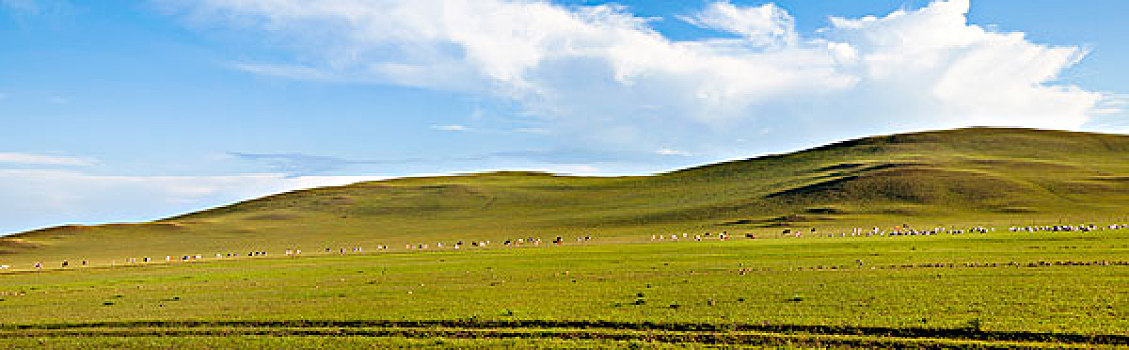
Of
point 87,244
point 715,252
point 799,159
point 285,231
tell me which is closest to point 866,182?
point 799,159

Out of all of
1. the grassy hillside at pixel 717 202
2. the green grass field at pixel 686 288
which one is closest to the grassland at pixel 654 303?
the green grass field at pixel 686 288

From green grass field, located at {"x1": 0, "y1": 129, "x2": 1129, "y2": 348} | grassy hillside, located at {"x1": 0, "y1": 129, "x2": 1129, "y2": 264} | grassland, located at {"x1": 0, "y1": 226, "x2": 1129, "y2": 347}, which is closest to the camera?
grassland, located at {"x1": 0, "y1": 226, "x2": 1129, "y2": 347}

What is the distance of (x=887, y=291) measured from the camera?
2195cm

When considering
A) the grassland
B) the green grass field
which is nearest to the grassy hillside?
the green grass field

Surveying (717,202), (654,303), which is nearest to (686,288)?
(654,303)

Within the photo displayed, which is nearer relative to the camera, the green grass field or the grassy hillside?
the green grass field

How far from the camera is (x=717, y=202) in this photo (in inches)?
3772

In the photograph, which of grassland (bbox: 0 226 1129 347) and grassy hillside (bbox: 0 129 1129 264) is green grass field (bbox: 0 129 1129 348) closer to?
grassland (bbox: 0 226 1129 347)

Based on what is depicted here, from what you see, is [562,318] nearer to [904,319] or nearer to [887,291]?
[904,319]

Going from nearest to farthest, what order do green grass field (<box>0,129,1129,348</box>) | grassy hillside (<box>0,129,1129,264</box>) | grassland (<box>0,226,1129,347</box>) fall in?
1. grassland (<box>0,226,1129,347</box>)
2. green grass field (<box>0,129,1129,348</box>)
3. grassy hillside (<box>0,129,1129,264</box>)

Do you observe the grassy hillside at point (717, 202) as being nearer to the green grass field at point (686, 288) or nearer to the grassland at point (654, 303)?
the green grass field at point (686, 288)

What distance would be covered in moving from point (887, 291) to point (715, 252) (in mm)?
22114

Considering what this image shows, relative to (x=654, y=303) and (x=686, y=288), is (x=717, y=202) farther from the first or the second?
(x=654, y=303)

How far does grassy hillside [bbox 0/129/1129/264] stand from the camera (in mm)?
76938
